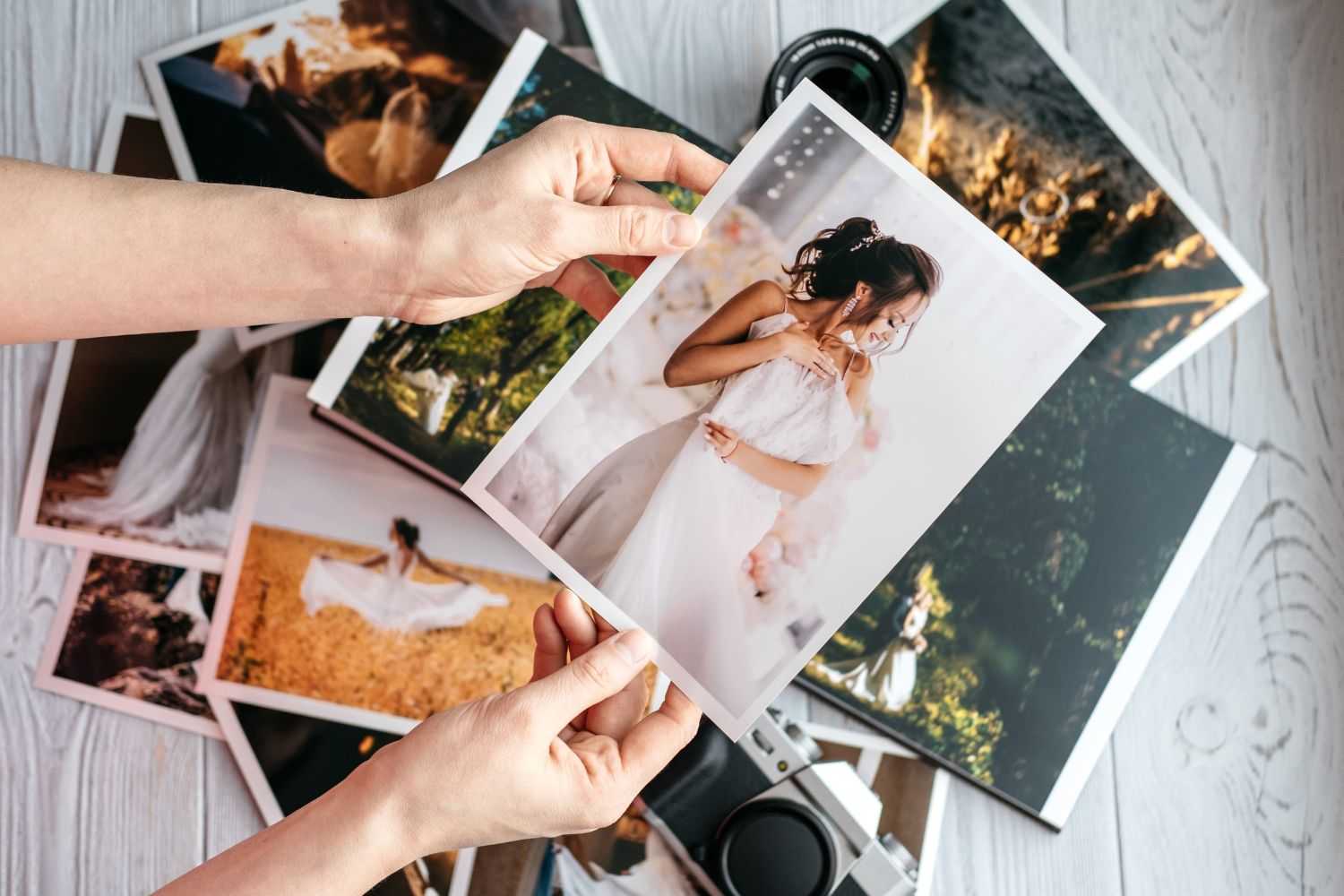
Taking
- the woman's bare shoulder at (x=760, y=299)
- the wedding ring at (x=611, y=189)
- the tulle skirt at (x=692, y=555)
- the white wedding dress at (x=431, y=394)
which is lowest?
the white wedding dress at (x=431, y=394)

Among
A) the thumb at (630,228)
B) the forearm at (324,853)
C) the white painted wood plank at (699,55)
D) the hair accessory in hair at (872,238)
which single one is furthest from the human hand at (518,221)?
the forearm at (324,853)

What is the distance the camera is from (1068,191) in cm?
81

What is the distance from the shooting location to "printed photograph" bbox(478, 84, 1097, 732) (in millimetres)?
605

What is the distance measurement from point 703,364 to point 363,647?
0.39 metres

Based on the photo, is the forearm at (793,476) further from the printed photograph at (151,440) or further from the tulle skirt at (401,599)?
the printed photograph at (151,440)

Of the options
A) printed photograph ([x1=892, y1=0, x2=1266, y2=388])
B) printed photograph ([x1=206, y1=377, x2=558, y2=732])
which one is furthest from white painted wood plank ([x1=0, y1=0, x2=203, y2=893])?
printed photograph ([x1=892, y1=0, x2=1266, y2=388])

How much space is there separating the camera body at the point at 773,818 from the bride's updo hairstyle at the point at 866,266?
31 cm

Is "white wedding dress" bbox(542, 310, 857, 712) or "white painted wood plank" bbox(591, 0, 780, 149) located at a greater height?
"white painted wood plank" bbox(591, 0, 780, 149)

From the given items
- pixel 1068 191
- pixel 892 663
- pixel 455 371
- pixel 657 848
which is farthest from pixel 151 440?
pixel 1068 191

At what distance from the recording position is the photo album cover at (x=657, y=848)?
75 centimetres

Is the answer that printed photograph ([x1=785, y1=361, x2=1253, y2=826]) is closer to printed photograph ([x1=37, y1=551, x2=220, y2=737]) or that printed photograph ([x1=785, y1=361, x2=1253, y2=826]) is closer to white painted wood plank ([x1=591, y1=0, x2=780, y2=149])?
white painted wood plank ([x1=591, y1=0, x2=780, y2=149])

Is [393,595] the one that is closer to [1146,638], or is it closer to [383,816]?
[383,816]

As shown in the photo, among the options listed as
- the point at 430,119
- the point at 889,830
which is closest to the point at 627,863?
the point at 889,830

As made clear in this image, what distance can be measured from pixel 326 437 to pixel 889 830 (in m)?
0.56
